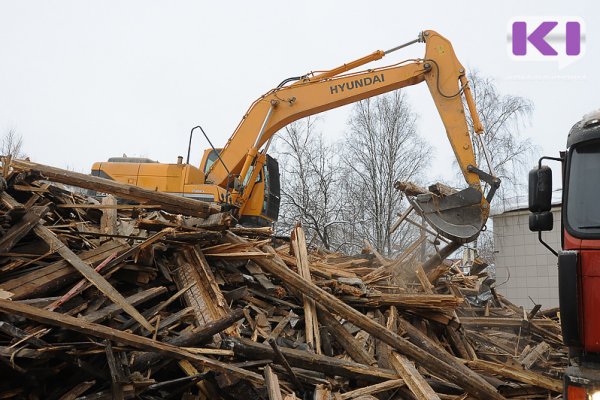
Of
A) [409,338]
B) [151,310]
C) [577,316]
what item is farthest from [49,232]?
[577,316]

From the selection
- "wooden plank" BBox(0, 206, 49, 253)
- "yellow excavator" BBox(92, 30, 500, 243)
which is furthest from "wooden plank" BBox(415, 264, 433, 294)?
"wooden plank" BBox(0, 206, 49, 253)

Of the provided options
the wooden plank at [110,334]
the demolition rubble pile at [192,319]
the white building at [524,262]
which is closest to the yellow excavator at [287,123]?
the demolition rubble pile at [192,319]

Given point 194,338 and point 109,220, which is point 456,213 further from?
point 109,220

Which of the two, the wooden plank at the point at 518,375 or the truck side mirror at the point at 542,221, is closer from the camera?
the truck side mirror at the point at 542,221

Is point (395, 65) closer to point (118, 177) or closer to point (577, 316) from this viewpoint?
point (118, 177)

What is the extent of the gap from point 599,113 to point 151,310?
4076mm

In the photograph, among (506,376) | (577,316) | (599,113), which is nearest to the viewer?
(577,316)

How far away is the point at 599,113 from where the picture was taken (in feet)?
12.3

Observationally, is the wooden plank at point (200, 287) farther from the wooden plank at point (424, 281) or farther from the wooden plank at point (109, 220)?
the wooden plank at point (424, 281)

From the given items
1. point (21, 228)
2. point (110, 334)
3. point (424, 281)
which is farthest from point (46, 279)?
point (424, 281)

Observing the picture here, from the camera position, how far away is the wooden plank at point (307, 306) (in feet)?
16.7

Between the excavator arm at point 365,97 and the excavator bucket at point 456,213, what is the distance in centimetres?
2

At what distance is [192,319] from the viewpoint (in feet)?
15.2

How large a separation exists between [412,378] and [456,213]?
3567 millimetres
